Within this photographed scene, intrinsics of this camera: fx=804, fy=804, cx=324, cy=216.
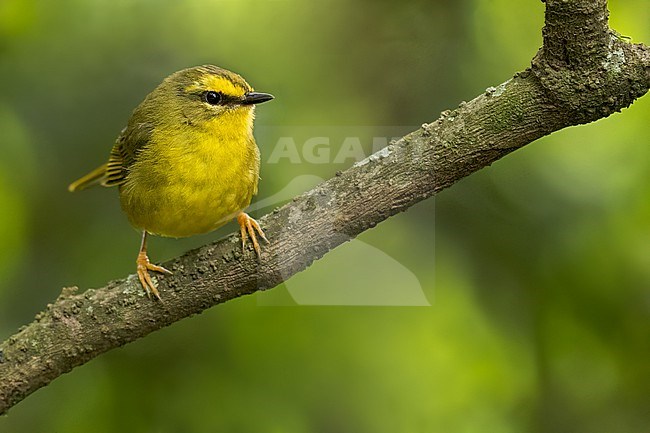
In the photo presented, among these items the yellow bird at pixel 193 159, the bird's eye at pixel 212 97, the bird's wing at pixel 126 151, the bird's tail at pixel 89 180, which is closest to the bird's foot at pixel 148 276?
the yellow bird at pixel 193 159

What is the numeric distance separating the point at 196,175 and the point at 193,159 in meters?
0.05

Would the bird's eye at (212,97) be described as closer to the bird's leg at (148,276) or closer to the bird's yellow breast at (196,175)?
the bird's yellow breast at (196,175)

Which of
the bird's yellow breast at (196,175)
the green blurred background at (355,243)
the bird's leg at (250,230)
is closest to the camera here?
the bird's leg at (250,230)

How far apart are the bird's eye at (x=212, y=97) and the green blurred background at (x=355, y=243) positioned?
1.94 ft

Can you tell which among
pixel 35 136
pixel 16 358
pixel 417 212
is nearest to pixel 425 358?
pixel 417 212

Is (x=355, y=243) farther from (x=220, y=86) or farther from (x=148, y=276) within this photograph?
(x=148, y=276)

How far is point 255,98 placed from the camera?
93.6 inches

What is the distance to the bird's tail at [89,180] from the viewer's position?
9.59ft

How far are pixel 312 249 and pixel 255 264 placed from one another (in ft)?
0.55

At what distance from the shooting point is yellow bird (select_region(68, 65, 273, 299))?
2334mm

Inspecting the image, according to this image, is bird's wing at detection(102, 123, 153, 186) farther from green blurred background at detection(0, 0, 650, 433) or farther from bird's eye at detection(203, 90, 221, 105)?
green blurred background at detection(0, 0, 650, 433)

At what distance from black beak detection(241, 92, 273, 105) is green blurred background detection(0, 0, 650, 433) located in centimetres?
61

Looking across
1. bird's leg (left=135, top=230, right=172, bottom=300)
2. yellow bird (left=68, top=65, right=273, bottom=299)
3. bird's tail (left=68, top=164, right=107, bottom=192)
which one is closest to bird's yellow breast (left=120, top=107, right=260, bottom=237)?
yellow bird (left=68, top=65, right=273, bottom=299)

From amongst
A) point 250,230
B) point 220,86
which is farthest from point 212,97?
point 250,230
